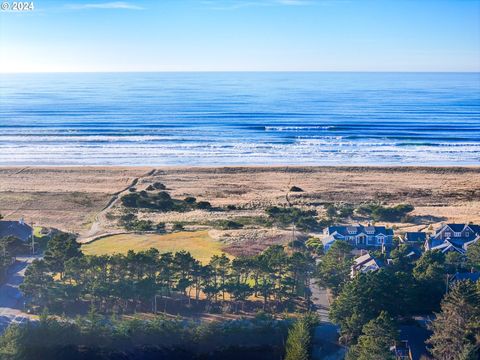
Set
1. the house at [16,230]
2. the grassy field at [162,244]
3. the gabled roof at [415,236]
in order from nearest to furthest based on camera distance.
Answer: the grassy field at [162,244] < the gabled roof at [415,236] < the house at [16,230]

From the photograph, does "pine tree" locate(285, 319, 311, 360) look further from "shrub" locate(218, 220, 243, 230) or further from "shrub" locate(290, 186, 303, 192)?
"shrub" locate(290, 186, 303, 192)

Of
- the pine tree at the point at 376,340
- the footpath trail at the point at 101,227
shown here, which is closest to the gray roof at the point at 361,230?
the pine tree at the point at 376,340

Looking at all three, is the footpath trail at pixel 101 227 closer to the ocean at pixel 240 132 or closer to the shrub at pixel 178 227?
the shrub at pixel 178 227

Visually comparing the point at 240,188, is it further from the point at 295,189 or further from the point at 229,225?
the point at 229,225


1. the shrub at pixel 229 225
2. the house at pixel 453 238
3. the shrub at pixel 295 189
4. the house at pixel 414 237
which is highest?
the house at pixel 453 238

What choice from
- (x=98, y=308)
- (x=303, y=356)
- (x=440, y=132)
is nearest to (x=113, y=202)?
(x=98, y=308)

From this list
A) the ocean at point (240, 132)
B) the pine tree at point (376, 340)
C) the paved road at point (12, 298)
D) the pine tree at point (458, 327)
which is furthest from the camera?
the ocean at point (240, 132)
